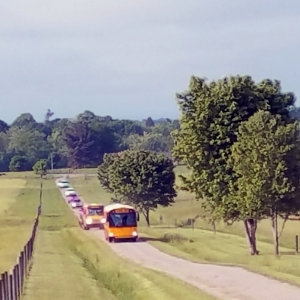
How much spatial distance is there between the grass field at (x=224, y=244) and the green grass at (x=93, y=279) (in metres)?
3.57

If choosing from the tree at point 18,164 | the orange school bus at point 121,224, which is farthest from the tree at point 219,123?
the tree at point 18,164

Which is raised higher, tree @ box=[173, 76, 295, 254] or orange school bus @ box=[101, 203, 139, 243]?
tree @ box=[173, 76, 295, 254]

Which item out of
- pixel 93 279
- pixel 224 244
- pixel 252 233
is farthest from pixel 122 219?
pixel 93 279

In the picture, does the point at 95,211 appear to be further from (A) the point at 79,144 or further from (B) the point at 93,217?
(A) the point at 79,144

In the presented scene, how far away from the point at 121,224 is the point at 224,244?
6543 mm

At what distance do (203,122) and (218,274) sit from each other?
639 inches

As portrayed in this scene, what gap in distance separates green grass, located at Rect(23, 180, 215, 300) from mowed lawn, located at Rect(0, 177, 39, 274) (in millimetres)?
1424

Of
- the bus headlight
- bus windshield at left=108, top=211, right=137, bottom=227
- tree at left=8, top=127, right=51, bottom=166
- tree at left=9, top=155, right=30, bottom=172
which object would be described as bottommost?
the bus headlight

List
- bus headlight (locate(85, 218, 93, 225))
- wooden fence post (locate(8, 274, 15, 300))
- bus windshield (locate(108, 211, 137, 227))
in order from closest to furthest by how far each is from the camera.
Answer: wooden fence post (locate(8, 274, 15, 300)), bus windshield (locate(108, 211, 137, 227)), bus headlight (locate(85, 218, 93, 225))

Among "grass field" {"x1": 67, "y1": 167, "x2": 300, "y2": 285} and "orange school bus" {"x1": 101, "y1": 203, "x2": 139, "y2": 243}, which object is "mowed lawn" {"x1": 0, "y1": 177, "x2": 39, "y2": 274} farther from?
"grass field" {"x1": 67, "y1": 167, "x2": 300, "y2": 285}

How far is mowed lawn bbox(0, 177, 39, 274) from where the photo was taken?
1697 inches

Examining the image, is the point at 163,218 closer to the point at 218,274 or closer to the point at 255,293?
the point at 218,274

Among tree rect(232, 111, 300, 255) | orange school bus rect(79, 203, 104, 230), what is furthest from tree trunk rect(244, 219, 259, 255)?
orange school bus rect(79, 203, 104, 230)

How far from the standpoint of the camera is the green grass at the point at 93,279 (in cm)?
2219
